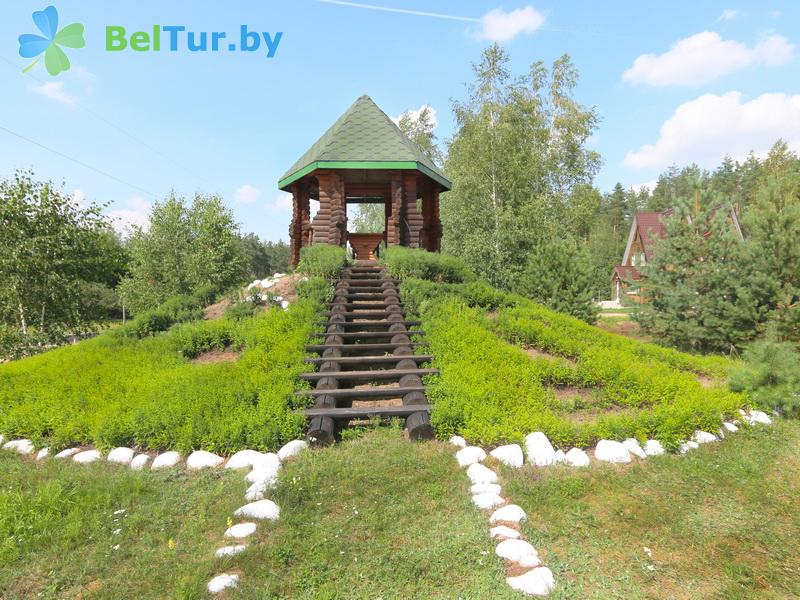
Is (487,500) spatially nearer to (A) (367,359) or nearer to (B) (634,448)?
(B) (634,448)

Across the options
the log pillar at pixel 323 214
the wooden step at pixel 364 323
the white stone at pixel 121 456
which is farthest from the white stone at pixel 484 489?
the log pillar at pixel 323 214

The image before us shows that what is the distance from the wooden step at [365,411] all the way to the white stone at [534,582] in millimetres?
2656

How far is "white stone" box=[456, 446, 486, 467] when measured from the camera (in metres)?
4.46

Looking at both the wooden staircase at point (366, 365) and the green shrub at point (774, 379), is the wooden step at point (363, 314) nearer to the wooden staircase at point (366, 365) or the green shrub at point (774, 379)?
the wooden staircase at point (366, 365)

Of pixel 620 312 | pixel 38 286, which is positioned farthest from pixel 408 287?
pixel 620 312

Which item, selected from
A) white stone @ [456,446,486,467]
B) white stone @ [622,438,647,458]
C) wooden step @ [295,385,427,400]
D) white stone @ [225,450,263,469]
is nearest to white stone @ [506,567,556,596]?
white stone @ [456,446,486,467]

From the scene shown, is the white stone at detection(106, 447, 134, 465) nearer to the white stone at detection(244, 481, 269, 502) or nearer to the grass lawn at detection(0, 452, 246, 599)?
the grass lawn at detection(0, 452, 246, 599)

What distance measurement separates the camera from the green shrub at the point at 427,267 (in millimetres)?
10766

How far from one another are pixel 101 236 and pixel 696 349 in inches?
758

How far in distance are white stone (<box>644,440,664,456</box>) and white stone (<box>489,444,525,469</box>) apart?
1560mm

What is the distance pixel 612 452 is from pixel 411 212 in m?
9.87

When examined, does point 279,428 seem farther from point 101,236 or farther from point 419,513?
point 101,236

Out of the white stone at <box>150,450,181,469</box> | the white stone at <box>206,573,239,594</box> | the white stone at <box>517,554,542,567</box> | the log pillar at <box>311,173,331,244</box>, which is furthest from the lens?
the log pillar at <box>311,173,331,244</box>

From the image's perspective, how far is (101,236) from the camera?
1431cm
